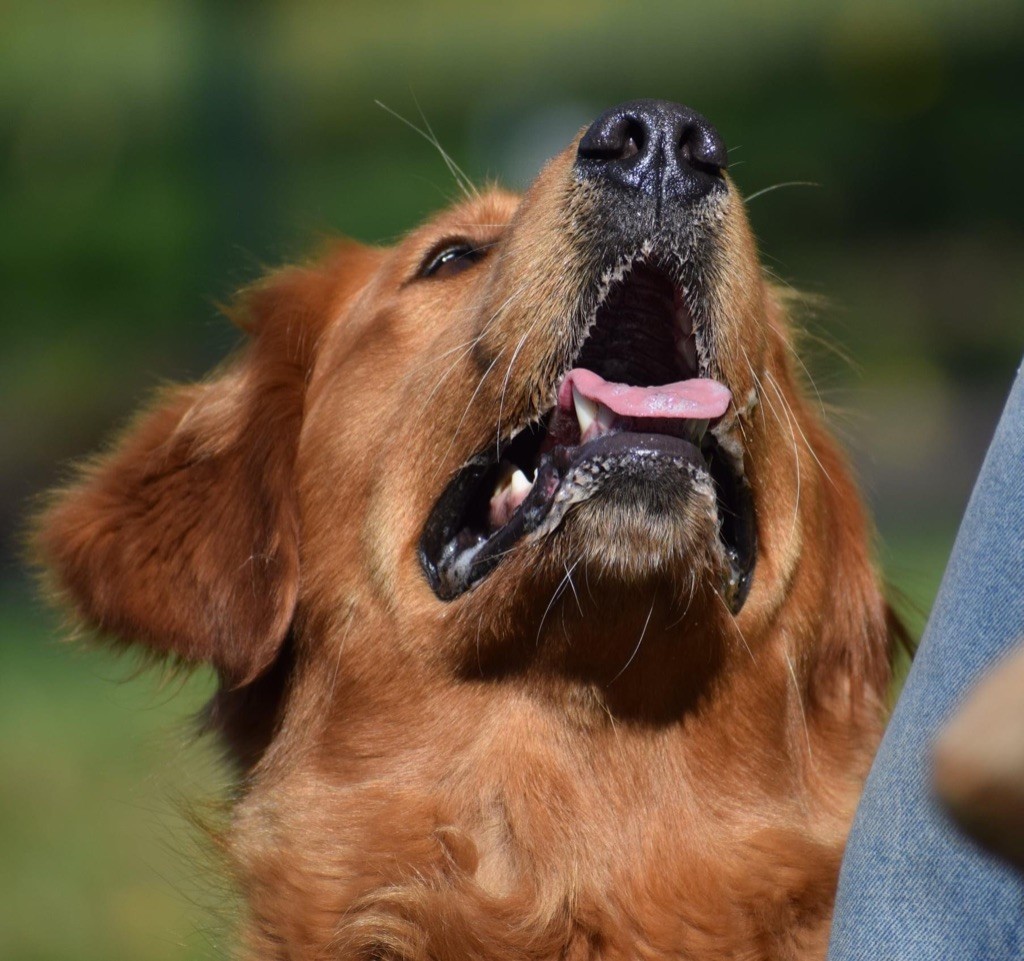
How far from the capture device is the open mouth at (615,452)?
8.54ft

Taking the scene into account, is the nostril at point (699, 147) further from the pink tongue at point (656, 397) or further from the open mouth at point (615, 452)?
the pink tongue at point (656, 397)

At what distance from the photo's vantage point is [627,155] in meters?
2.77

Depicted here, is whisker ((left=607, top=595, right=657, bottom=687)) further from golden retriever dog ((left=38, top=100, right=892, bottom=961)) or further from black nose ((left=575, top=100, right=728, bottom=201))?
black nose ((left=575, top=100, right=728, bottom=201))

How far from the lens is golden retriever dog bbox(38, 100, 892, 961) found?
265cm

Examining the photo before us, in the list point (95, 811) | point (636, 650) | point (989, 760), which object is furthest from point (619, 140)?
point (95, 811)

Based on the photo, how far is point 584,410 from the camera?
2693 mm

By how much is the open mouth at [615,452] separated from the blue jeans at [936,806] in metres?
0.69

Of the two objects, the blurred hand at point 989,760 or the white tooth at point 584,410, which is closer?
the blurred hand at point 989,760

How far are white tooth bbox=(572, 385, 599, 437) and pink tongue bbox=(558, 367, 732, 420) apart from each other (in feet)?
0.03

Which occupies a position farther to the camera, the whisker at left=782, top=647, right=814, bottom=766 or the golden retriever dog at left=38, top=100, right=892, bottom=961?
the whisker at left=782, top=647, right=814, bottom=766

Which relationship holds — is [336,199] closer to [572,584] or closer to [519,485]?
[519,485]

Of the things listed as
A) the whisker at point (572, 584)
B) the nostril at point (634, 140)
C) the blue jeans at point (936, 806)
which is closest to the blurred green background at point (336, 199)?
the whisker at point (572, 584)

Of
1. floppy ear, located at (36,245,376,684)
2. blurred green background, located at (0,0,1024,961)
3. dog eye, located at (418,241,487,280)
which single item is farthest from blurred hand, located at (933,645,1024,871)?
blurred green background, located at (0,0,1024,961)

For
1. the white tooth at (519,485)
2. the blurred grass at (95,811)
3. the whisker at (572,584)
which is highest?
the white tooth at (519,485)
